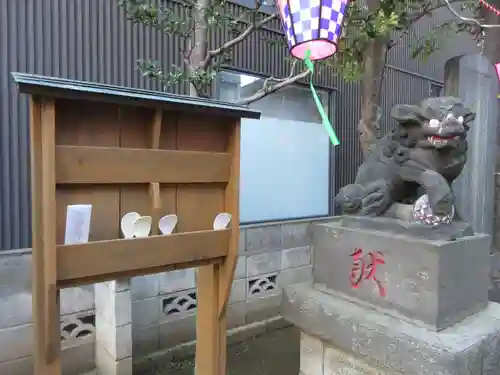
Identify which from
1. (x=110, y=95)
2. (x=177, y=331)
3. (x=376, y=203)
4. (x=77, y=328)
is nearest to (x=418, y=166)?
(x=376, y=203)

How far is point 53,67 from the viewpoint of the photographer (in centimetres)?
461

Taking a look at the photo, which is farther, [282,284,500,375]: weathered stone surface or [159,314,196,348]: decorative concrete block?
[159,314,196,348]: decorative concrete block

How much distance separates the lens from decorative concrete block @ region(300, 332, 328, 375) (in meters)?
3.61

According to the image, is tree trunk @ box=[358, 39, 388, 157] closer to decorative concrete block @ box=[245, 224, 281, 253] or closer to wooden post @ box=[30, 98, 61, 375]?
decorative concrete block @ box=[245, 224, 281, 253]

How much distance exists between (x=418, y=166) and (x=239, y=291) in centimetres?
365

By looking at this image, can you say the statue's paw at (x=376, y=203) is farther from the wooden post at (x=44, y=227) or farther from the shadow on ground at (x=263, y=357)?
the shadow on ground at (x=263, y=357)

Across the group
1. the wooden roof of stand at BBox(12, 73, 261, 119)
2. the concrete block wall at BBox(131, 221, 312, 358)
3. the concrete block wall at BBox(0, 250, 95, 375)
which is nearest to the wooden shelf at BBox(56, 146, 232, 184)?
the wooden roof of stand at BBox(12, 73, 261, 119)

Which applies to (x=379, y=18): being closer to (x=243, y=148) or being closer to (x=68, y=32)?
(x=243, y=148)

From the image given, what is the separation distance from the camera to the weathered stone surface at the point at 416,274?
8.99ft

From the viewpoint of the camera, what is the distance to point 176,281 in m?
5.27

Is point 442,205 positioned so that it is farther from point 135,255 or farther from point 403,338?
point 135,255

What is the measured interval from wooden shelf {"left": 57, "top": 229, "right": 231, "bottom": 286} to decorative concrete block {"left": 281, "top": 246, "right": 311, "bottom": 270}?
12.9 ft

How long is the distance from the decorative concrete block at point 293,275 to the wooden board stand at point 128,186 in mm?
3655

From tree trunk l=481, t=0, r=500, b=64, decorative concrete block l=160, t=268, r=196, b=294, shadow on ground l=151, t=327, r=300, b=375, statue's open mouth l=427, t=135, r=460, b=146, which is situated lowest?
shadow on ground l=151, t=327, r=300, b=375
